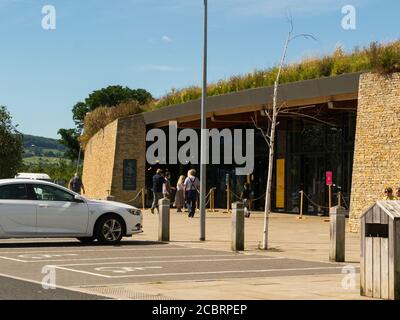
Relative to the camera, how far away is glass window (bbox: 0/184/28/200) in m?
17.5

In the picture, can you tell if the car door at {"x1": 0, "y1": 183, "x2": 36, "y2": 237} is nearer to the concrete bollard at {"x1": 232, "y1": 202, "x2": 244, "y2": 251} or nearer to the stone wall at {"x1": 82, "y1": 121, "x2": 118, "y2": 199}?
the concrete bollard at {"x1": 232, "y1": 202, "x2": 244, "y2": 251}

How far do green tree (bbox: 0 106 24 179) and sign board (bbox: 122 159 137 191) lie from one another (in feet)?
77.0

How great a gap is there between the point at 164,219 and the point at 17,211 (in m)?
3.81

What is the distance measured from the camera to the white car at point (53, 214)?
17.3 metres

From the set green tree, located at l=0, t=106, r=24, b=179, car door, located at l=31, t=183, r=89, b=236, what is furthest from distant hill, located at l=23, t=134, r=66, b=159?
car door, located at l=31, t=183, r=89, b=236

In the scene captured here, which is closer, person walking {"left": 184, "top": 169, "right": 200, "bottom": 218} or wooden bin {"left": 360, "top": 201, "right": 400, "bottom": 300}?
wooden bin {"left": 360, "top": 201, "right": 400, "bottom": 300}

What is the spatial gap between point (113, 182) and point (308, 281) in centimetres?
2696

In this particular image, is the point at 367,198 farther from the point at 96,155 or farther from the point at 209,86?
the point at 96,155

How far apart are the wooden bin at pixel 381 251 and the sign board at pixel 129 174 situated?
28.7m

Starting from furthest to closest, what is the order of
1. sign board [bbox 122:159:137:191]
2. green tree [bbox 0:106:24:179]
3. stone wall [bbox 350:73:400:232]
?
green tree [bbox 0:106:24:179] → sign board [bbox 122:159:137:191] → stone wall [bbox 350:73:400:232]

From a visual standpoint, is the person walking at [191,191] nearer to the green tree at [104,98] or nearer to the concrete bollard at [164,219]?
the concrete bollard at [164,219]

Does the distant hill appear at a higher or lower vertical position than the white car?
higher

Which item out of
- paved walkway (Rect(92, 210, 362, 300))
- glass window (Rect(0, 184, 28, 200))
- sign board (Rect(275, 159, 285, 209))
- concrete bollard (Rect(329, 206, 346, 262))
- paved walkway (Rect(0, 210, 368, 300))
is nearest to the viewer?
paved walkway (Rect(92, 210, 362, 300))

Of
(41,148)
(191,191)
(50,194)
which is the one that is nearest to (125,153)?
(191,191)
